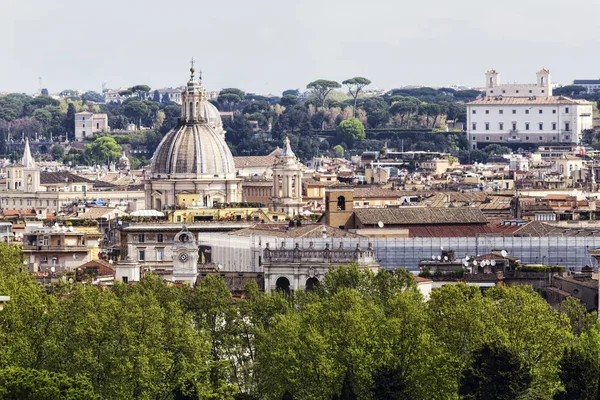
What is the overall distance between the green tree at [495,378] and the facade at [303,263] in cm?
1456

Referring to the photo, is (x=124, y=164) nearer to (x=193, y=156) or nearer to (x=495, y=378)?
(x=193, y=156)

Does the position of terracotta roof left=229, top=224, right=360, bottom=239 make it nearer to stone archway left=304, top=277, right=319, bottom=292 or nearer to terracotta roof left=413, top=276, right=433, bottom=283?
stone archway left=304, top=277, right=319, bottom=292

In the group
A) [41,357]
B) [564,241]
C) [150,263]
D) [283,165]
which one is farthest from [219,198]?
[41,357]

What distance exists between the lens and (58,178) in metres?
143

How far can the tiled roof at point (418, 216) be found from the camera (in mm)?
77438

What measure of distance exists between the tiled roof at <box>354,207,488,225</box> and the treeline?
1983cm

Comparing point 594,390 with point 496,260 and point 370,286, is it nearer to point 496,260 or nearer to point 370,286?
point 370,286

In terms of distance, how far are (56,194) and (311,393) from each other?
84186 mm

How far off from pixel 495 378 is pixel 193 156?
5863 centimetres

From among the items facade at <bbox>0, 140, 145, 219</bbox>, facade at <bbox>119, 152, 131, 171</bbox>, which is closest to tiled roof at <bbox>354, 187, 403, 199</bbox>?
facade at <bbox>0, 140, 145, 219</bbox>

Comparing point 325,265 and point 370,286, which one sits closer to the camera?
point 370,286

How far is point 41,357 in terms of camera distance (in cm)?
5269

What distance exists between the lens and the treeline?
50.2 metres

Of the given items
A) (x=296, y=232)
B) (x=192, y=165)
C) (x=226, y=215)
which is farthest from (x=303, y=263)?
(x=192, y=165)
